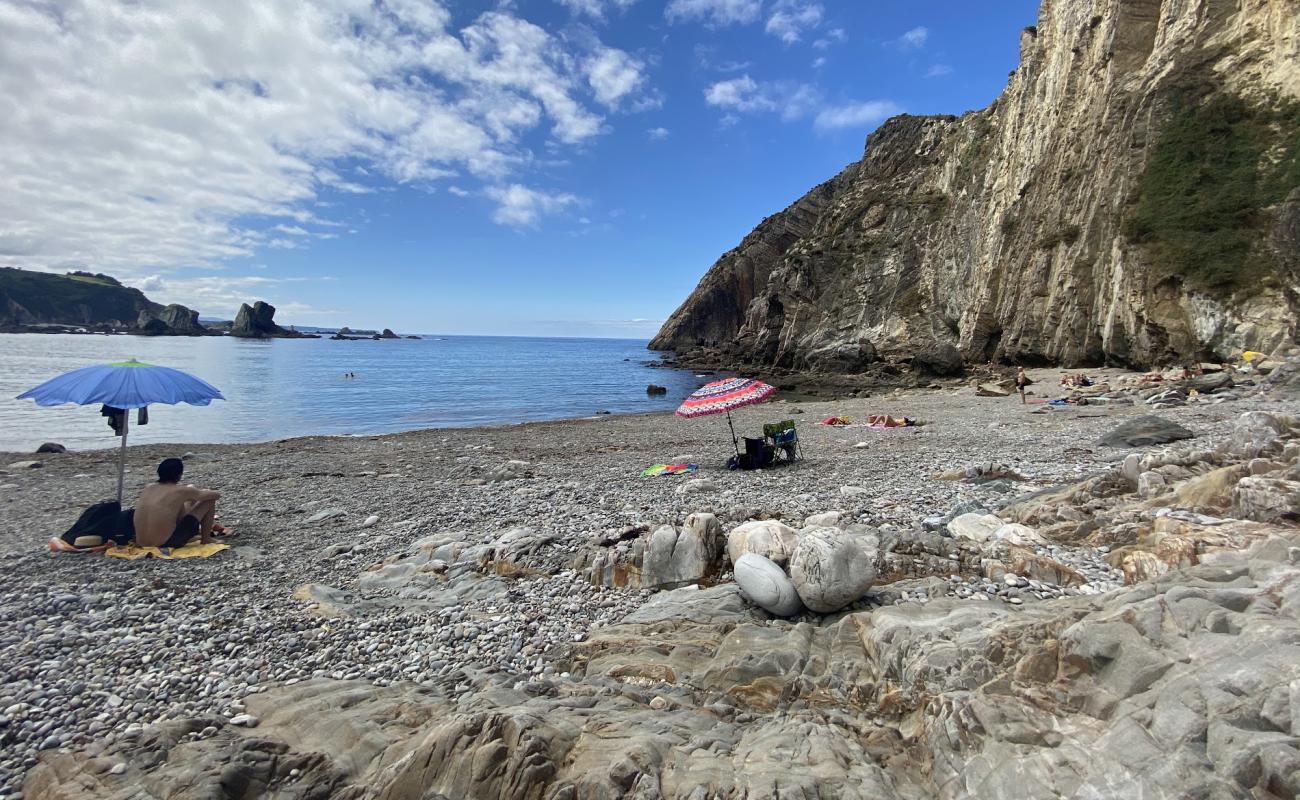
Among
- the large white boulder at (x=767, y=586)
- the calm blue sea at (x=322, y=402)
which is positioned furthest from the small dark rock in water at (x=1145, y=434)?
the calm blue sea at (x=322, y=402)

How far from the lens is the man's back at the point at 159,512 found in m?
9.36

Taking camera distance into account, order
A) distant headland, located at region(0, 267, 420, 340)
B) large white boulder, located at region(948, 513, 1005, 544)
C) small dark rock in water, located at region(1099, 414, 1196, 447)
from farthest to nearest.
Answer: distant headland, located at region(0, 267, 420, 340)
small dark rock in water, located at region(1099, 414, 1196, 447)
large white boulder, located at region(948, 513, 1005, 544)

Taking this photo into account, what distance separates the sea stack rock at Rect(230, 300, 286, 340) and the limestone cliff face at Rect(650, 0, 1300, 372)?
161 metres

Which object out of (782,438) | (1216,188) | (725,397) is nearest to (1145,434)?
(782,438)

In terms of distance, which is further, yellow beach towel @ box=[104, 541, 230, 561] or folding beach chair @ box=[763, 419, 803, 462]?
folding beach chair @ box=[763, 419, 803, 462]

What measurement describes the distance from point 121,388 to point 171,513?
2142mm

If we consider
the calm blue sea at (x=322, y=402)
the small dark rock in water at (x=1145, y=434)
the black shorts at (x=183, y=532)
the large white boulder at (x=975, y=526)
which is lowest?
the calm blue sea at (x=322, y=402)

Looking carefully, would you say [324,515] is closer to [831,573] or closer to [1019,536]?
[831,573]

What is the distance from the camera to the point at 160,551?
30.5ft

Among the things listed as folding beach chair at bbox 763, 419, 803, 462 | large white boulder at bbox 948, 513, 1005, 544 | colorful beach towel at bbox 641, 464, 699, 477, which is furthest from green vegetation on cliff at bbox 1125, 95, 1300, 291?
large white boulder at bbox 948, 513, 1005, 544

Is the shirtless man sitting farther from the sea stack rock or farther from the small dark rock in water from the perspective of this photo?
the sea stack rock

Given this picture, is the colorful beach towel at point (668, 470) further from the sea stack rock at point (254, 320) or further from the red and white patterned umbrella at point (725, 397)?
the sea stack rock at point (254, 320)

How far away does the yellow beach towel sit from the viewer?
30.0 ft

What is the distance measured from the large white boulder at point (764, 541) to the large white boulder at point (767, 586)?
0.27m
